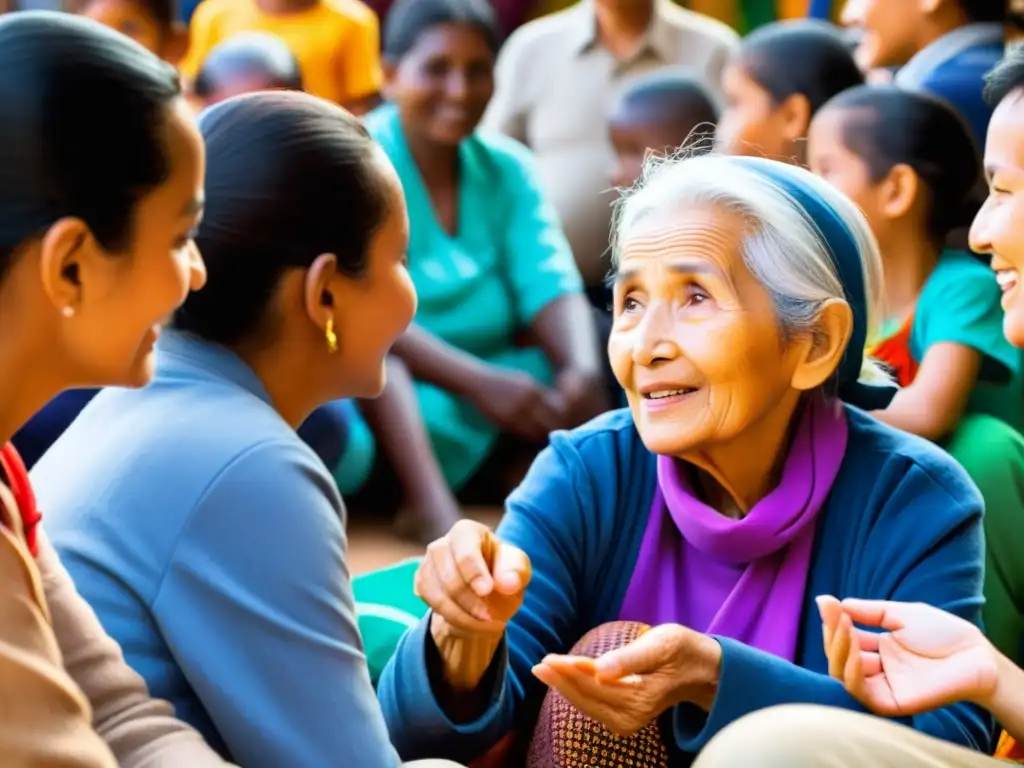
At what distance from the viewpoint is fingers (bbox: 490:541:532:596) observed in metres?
1.64

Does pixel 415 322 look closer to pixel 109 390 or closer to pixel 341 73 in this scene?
pixel 341 73

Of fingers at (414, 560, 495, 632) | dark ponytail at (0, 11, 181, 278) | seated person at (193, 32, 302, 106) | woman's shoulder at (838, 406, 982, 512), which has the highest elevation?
dark ponytail at (0, 11, 181, 278)

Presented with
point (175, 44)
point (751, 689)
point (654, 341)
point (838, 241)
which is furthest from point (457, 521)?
point (175, 44)

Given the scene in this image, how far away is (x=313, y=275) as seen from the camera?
1687mm

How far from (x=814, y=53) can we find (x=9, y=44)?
9.60 feet

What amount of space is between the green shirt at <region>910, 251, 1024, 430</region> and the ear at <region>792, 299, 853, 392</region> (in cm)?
99

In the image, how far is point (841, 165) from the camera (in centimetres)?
313

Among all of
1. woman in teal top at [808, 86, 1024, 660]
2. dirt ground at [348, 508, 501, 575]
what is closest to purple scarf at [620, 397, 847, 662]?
woman in teal top at [808, 86, 1024, 660]

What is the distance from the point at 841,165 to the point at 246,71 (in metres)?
1.77

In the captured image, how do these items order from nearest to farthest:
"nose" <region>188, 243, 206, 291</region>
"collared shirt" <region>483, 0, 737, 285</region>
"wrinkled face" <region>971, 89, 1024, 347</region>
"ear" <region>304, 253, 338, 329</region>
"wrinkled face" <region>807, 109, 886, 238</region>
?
"nose" <region>188, 243, 206, 291</region>, "ear" <region>304, 253, 338, 329</region>, "wrinkled face" <region>971, 89, 1024, 347</region>, "wrinkled face" <region>807, 109, 886, 238</region>, "collared shirt" <region>483, 0, 737, 285</region>

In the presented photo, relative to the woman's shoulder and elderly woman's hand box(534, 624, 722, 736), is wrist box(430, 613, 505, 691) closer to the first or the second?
→ elderly woman's hand box(534, 624, 722, 736)

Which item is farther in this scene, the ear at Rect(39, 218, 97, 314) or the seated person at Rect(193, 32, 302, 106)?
the seated person at Rect(193, 32, 302, 106)

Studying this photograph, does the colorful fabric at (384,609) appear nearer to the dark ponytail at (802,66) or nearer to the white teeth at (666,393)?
the white teeth at (666,393)

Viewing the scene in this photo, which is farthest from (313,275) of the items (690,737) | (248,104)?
(690,737)
